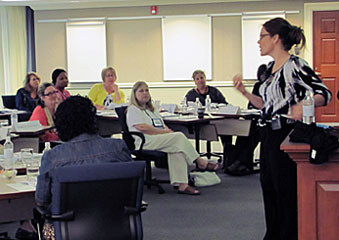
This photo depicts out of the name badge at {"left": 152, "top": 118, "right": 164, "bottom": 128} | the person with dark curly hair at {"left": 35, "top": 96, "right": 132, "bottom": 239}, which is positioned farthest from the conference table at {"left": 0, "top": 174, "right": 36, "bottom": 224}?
the name badge at {"left": 152, "top": 118, "right": 164, "bottom": 128}

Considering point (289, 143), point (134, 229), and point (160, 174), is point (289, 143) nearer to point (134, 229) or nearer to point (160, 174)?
point (134, 229)

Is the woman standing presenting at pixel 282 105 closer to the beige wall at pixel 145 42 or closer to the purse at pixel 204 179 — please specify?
the purse at pixel 204 179

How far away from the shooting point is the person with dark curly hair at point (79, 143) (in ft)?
9.43

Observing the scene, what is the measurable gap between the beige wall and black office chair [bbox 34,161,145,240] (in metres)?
8.63

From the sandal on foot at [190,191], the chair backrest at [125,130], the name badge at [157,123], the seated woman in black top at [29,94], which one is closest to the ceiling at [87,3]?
the seated woman in black top at [29,94]

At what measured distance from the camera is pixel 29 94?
9000mm

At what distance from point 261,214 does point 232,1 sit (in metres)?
6.83

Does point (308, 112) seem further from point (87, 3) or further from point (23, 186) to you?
point (87, 3)

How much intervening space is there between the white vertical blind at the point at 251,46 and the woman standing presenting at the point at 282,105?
26.0ft

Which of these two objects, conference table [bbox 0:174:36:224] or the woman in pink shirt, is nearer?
conference table [bbox 0:174:36:224]

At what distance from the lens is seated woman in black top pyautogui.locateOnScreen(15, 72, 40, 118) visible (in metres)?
8.91

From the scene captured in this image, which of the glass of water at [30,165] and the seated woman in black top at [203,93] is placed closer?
the glass of water at [30,165]

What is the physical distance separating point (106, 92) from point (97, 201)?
595 centimetres

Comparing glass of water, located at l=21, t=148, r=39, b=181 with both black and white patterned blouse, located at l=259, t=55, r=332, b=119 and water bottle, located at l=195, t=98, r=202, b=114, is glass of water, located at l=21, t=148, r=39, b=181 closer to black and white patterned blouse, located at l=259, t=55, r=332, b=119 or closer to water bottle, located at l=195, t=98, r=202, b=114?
black and white patterned blouse, located at l=259, t=55, r=332, b=119
